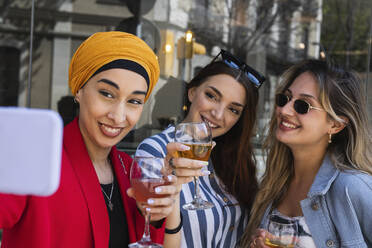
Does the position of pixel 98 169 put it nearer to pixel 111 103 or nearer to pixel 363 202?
pixel 111 103

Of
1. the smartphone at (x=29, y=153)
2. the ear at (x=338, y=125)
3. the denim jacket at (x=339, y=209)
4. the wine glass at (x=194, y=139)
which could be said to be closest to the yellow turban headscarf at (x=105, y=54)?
the wine glass at (x=194, y=139)

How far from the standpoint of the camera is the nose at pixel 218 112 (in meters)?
2.46

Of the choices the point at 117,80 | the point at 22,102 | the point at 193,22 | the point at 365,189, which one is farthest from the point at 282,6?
the point at 117,80

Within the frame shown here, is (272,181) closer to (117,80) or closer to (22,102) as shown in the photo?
(117,80)

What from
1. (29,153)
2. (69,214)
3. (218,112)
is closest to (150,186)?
(69,214)

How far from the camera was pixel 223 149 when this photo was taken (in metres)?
2.76

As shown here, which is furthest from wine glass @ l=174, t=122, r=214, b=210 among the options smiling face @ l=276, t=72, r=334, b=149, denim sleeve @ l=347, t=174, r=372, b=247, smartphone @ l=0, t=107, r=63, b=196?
smartphone @ l=0, t=107, r=63, b=196

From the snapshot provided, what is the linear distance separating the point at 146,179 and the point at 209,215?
102 centimetres

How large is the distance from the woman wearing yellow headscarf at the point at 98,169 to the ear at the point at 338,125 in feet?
4.31

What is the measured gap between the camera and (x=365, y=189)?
210 cm

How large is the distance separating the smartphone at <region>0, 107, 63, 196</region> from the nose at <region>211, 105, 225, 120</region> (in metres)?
1.94

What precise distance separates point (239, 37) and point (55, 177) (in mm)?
6192

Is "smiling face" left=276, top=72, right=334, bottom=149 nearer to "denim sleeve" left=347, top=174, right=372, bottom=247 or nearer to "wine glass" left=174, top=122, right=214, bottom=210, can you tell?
"denim sleeve" left=347, top=174, right=372, bottom=247

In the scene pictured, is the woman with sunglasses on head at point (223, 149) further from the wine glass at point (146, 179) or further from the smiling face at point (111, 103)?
the wine glass at point (146, 179)
